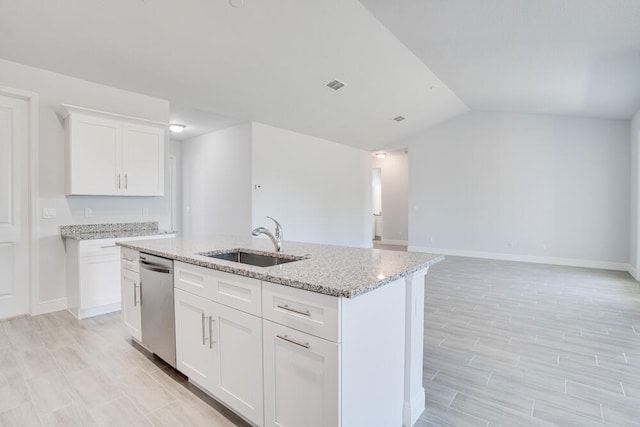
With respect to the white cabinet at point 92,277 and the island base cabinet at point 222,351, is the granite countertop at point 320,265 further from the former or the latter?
the white cabinet at point 92,277

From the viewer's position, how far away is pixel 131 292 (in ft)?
9.03

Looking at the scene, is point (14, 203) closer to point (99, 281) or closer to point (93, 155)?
point (93, 155)

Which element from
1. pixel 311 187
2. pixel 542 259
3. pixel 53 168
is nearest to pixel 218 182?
pixel 311 187

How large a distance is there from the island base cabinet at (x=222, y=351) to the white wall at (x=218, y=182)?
3.63 m

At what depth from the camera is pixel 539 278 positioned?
5.39 m

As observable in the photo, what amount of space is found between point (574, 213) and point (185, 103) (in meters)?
7.33

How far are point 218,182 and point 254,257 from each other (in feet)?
14.4

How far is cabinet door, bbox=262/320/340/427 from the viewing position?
52.2 inches

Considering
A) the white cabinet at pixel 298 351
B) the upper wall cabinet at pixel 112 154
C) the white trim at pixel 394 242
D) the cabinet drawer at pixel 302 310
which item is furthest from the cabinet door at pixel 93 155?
the white trim at pixel 394 242

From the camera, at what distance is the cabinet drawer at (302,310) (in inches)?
51.7

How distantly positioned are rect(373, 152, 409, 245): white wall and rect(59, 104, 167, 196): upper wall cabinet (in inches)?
286

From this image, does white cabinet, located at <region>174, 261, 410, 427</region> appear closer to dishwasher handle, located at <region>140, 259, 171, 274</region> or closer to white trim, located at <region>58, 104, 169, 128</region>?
dishwasher handle, located at <region>140, 259, 171, 274</region>

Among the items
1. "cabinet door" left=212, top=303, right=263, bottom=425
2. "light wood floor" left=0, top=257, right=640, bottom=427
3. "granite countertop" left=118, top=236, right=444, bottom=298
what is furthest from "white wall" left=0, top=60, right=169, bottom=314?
"cabinet door" left=212, top=303, right=263, bottom=425

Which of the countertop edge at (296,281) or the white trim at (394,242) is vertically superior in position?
the countertop edge at (296,281)
